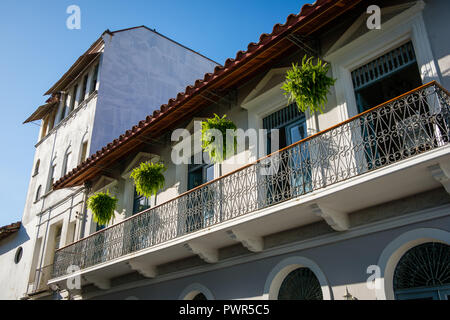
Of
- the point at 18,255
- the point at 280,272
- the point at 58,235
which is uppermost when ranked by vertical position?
the point at 58,235

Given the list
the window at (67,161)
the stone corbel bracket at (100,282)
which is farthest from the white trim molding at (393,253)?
the window at (67,161)

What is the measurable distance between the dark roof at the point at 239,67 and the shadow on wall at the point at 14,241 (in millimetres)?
8304

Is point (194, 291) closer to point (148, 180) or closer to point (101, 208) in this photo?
point (148, 180)

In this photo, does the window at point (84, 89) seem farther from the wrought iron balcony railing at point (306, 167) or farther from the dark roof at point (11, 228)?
the wrought iron balcony railing at point (306, 167)

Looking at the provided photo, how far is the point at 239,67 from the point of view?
33.7 feet

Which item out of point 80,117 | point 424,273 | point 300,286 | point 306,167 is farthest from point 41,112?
point 424,273

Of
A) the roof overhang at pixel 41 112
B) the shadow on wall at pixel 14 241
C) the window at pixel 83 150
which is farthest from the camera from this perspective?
the roof overhang at pixel 41 112

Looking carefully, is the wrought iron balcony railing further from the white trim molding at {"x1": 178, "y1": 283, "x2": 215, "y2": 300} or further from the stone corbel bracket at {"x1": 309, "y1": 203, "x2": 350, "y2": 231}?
the white trim molding at {"x1": 178, "y1": 283, "x2": 215, "y2": 300}

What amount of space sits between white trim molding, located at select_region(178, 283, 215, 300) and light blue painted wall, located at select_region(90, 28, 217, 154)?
29.1 ft

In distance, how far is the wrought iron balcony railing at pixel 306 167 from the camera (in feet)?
22.8

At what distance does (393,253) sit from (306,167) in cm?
215

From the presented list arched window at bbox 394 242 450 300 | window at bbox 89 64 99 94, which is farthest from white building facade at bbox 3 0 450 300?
window at bbox 89 64 99 94
